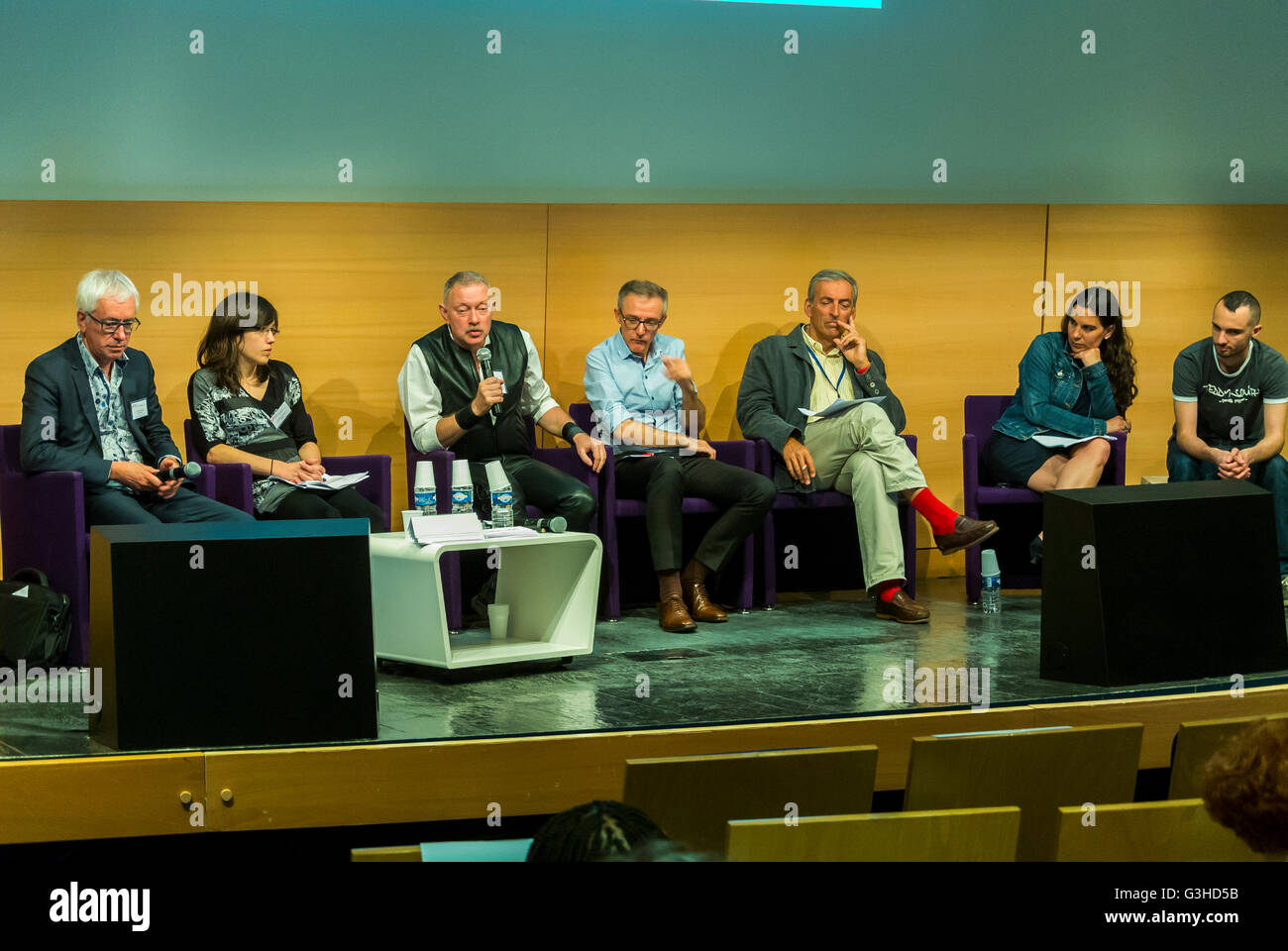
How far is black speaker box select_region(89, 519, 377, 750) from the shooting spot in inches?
117

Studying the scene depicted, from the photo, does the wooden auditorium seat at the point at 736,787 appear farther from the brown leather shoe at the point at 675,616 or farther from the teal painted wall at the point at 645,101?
the teal painted wall at the point at 645,101

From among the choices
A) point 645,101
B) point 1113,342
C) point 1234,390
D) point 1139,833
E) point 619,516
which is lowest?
point 1139,833

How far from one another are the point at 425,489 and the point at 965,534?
66.4 inches

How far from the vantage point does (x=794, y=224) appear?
5.50 m

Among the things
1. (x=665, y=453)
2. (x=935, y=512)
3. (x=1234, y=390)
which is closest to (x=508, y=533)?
(x=665, y=453)

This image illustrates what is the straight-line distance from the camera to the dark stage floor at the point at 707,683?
322cm

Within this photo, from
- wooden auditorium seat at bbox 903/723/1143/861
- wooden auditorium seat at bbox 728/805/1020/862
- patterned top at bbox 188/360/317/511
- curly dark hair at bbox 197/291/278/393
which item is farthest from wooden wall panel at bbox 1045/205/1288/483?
wooden auditorium seat at bbox 728/805/1020/862

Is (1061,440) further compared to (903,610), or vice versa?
(1061,440)

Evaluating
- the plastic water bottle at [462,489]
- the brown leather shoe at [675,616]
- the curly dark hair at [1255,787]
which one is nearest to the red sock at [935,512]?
the brown leather shoe at [675,616]

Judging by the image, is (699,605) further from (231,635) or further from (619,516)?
(231,635)

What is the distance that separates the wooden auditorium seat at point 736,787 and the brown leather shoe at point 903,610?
215 cm

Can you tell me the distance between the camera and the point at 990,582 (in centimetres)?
479
